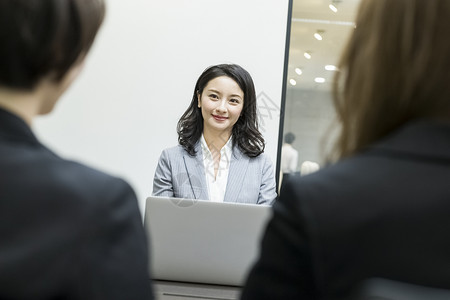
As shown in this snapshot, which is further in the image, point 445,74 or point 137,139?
point 137,139

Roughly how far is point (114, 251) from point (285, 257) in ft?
0.98

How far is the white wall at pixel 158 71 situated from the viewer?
5.50 metres

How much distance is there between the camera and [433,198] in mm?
880

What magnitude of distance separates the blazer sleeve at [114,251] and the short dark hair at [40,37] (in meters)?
0.24

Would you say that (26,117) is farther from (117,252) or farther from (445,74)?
(445,74)

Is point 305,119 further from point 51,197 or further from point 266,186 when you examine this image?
point 51,197

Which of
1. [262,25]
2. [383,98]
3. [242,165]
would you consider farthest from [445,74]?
[262,25]

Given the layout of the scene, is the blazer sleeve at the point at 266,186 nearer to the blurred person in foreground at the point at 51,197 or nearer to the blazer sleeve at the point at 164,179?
the blazer sleeve at the point at 164,179

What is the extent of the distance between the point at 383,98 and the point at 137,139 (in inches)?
185

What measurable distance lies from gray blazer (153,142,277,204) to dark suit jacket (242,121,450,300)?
2650mm

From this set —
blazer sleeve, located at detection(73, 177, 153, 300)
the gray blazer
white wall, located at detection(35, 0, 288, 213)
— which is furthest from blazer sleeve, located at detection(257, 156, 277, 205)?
blazer sleeve, located at detection(73, 177, 153, 300)

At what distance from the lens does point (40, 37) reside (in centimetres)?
96

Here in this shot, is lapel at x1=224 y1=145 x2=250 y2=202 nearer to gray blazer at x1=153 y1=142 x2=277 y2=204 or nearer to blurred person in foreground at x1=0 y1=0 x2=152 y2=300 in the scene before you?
gray blazer at x1=153 y1=142 x2=277 y2=204

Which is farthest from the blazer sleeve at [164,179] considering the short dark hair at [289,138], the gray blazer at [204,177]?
the short dark hair at [289,138]
